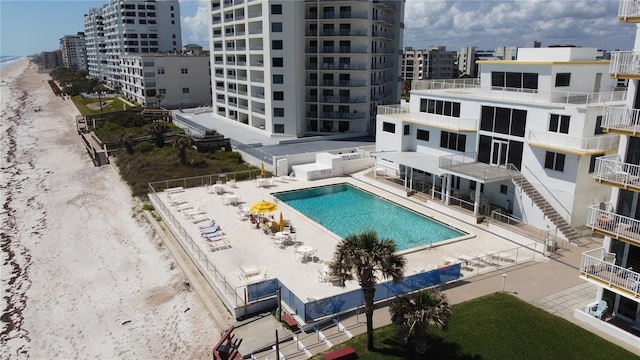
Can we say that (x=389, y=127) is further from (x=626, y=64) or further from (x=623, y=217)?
(x=623, y=217)

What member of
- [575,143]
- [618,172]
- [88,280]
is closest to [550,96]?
[575,143]

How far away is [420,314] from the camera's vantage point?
1477cm

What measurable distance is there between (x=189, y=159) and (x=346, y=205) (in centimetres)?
2044

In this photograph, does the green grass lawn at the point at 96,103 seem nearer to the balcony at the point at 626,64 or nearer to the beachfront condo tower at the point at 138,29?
the beachfront condo tower at the point at 138,29

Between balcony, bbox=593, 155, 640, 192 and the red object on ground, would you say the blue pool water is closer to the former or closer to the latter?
the red object on ground

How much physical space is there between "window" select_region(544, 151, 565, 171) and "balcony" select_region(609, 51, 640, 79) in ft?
38.3

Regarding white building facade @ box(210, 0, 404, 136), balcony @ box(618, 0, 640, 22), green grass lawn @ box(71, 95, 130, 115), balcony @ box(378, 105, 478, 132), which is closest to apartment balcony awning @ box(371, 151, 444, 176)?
balcony @ box(378, 105, 478, 132)

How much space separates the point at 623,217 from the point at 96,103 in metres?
110

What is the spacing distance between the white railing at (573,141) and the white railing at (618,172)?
31.7 ft

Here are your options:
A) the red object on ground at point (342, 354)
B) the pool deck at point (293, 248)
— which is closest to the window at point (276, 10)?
the pool deck at point (293, 248)

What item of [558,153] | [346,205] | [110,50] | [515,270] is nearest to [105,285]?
[346,205]

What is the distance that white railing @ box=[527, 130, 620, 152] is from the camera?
26.4 metres

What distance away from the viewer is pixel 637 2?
635 inches

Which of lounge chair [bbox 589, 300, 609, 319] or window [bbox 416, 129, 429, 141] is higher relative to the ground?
window [bbox 416, 129, 429, 141]
